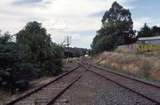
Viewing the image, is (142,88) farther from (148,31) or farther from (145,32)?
(148,31)

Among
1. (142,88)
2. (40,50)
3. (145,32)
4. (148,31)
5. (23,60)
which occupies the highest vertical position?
(148,31)

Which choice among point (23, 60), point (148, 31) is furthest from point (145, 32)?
point (23, 60)

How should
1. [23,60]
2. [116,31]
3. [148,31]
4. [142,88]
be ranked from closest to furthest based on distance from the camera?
1. [142,88]
2. [23,60]
3. [116,31]
4. [148,31]

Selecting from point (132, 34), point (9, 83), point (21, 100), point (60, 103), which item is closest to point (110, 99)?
point (60, 103)

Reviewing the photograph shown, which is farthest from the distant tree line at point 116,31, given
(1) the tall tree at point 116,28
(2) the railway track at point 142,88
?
(2) the railway track at point 142,88

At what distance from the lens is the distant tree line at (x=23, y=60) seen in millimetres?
24031

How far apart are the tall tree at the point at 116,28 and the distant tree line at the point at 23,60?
73736 mm

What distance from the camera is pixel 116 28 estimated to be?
12575 centimetres

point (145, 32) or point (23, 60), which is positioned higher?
point (145, 32)

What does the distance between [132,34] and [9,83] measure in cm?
10719

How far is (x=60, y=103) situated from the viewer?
55.7ft

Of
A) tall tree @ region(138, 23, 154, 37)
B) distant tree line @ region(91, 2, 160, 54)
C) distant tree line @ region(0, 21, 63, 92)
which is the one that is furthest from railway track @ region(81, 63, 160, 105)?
tall tree @ region(138, 23, 154, 37)

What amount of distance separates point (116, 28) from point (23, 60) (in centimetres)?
9961

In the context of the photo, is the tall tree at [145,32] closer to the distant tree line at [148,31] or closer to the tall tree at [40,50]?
the distant tree line at [148,31]
